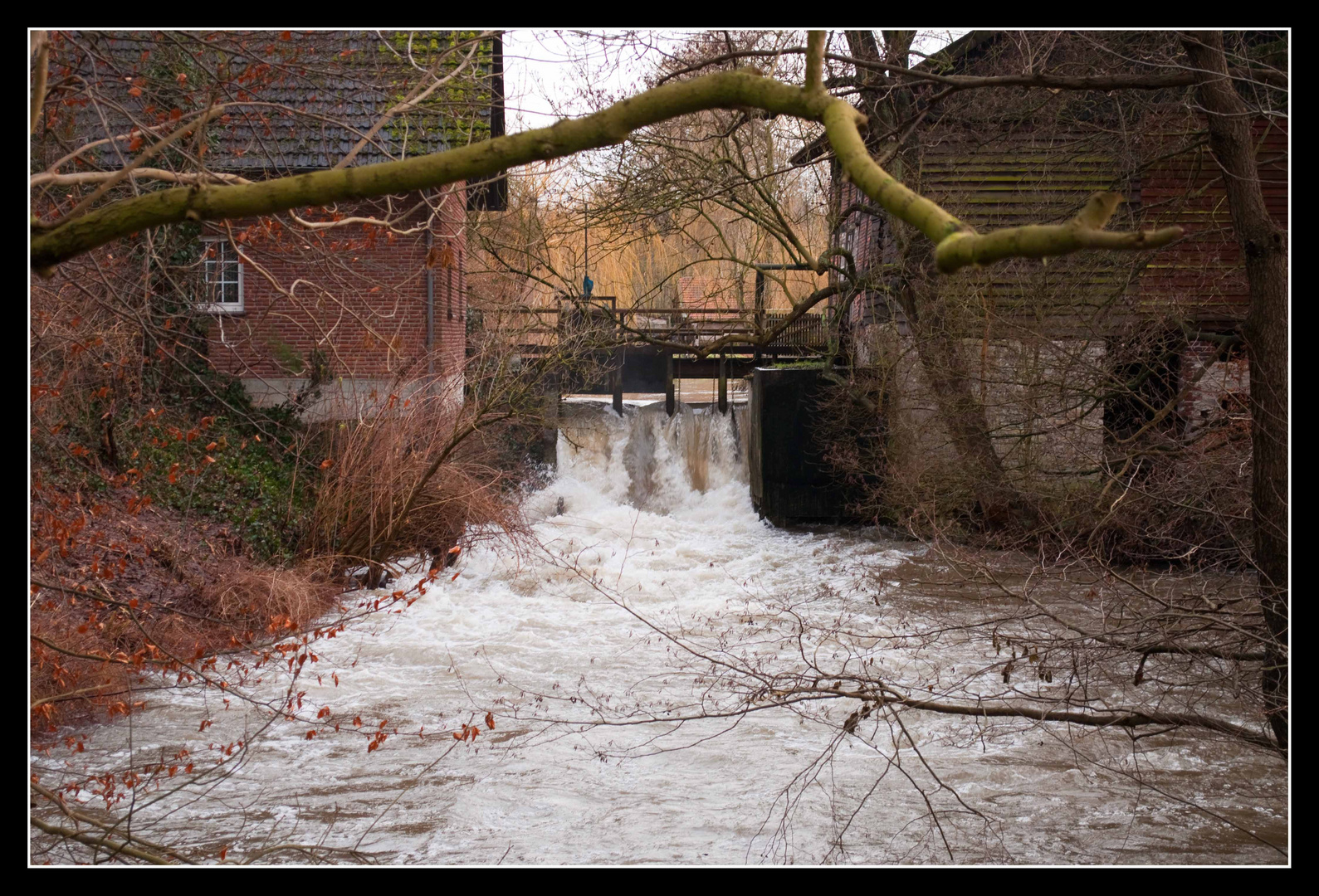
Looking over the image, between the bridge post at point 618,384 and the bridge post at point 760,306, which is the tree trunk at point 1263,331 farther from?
the bridge post at point 618,384

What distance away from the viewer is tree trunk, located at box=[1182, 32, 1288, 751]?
5652mm

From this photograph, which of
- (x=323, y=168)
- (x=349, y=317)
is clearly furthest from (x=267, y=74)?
(x=349, y=317)

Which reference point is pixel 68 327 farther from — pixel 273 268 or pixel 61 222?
pixel 273 268

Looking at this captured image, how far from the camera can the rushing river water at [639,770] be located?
6309mm

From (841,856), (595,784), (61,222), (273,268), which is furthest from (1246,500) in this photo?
(273,268)

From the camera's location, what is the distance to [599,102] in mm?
11773

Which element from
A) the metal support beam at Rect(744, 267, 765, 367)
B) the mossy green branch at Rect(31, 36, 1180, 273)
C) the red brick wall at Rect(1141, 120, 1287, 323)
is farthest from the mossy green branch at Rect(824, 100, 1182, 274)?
the metal support beam at Rect(744, 267, 765, 367)

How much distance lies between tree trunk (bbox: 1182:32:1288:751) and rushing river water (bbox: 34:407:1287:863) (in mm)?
1494

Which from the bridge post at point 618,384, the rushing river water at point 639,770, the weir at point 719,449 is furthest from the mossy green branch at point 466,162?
the bridge post at point 618,384

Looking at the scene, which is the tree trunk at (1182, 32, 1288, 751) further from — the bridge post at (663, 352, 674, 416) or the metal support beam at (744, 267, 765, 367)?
the bridge post at (663, 352, 674, 416)

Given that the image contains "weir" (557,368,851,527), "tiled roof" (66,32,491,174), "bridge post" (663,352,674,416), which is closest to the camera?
"tiled roof" (66,32,491,174)

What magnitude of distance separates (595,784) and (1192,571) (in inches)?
155

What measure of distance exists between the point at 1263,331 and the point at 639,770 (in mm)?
4705

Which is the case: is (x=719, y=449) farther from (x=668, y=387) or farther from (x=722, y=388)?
(x=668, y=387)
